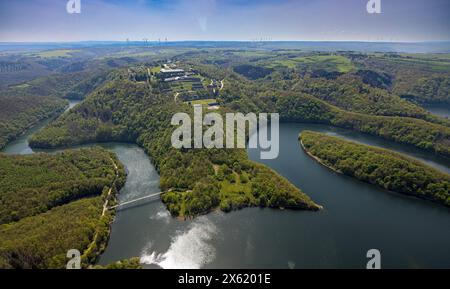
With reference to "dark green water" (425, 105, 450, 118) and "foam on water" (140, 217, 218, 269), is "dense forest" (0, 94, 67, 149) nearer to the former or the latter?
"foam on water" (140, 217, 218, 269)

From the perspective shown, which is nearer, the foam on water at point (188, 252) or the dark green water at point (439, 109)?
the foam on water at point (188, 252)

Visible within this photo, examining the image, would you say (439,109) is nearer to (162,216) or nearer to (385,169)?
(385,169)

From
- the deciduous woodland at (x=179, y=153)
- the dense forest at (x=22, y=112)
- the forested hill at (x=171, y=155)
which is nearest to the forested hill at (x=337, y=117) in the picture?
the deciduous woodland at (x=179, y=153)

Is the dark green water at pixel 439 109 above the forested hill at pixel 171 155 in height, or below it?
above

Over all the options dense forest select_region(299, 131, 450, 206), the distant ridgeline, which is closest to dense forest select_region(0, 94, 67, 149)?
the distant ridgeline

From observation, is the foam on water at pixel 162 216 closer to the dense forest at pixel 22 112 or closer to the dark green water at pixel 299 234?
the dark green water at pixel 299 234

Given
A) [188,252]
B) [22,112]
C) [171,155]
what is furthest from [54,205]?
[22,112]

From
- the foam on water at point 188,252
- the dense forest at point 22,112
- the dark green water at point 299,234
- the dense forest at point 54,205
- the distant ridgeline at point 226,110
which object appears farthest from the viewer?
the dense forest at point 22,112
